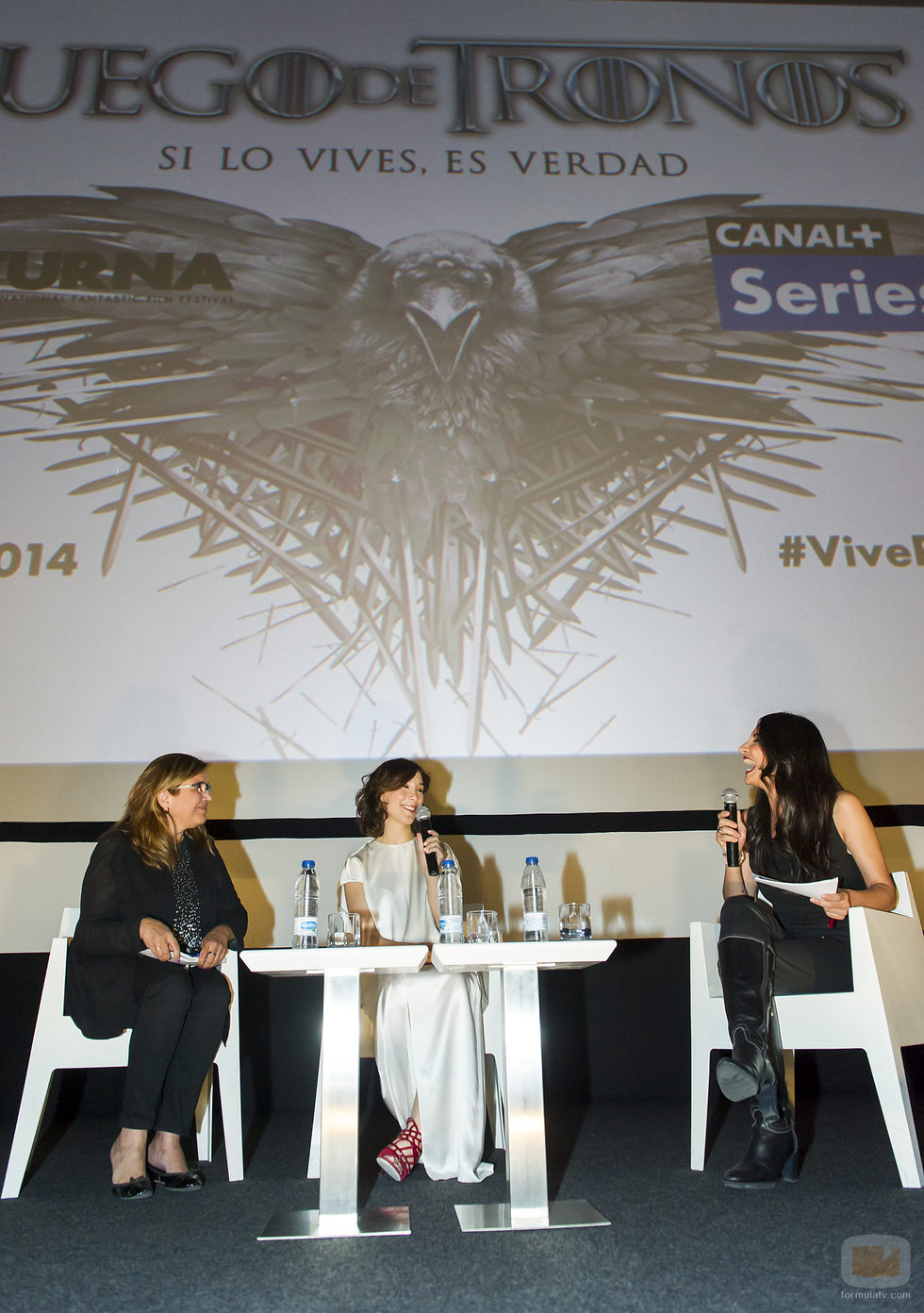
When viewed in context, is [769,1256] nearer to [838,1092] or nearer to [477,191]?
[838,1092]

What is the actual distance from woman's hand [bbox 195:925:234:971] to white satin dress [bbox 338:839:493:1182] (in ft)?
1.01

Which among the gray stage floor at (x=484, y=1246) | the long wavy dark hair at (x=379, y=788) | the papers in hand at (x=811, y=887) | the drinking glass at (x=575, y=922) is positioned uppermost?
the long wavy dark hair at (x=379, y=788)

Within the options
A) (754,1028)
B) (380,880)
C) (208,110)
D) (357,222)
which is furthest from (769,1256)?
(208,110)

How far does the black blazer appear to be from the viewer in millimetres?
2096

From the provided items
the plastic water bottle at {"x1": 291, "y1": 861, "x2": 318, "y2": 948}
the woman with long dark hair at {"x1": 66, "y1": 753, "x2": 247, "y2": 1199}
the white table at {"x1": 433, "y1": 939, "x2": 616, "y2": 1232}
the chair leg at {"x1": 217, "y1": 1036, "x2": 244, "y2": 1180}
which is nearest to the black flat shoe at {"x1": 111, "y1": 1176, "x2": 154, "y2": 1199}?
the woman with long dark hair at {"x1": 66, "y1": 753, "x2": 247, "y2": 1199}

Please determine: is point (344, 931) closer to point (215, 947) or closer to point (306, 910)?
point (306, 910)

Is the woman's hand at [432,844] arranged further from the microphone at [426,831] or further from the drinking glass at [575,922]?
the drinking glass at [575,922]

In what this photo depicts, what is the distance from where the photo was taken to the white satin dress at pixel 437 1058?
210cm

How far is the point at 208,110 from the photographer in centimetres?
348

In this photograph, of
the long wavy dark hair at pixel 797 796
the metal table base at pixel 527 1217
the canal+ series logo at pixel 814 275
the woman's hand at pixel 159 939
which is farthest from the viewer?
the canal+ series logo at pixel 814 275

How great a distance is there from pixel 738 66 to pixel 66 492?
297 cm

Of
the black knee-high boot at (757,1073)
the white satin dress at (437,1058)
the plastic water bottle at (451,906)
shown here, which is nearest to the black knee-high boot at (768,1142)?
the black knee-high boot at (757,1073)

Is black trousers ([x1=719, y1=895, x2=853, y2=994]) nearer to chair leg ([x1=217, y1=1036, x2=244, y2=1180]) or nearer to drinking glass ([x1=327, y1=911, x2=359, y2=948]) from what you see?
drinking glass ([x1=327, y1=911, x2=359, y2=948])

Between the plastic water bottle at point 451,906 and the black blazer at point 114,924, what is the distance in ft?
1.92
